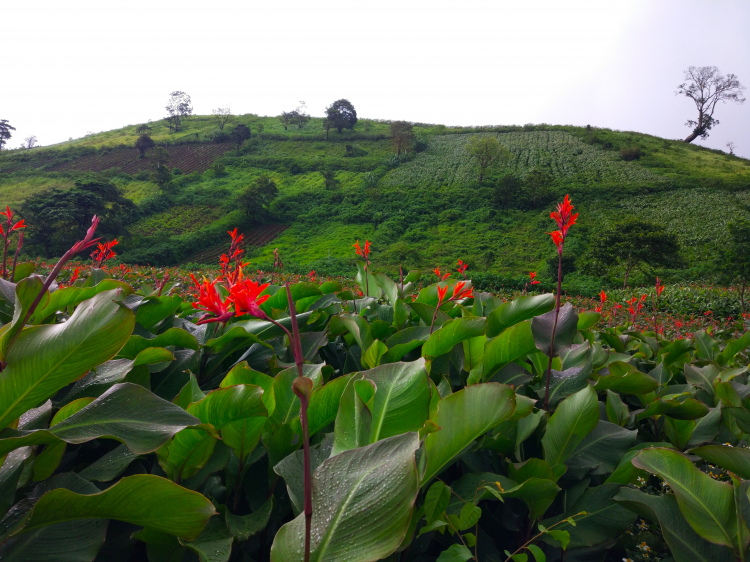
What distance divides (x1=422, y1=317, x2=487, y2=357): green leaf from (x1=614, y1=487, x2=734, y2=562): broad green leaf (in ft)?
1.35

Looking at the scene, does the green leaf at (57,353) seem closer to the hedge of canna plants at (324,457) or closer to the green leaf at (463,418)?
the hedge of canna plants at (324,457)

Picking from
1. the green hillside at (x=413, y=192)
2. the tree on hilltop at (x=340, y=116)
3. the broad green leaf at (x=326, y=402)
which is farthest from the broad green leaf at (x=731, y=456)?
the tree on hilltop at (x=340, y=116)

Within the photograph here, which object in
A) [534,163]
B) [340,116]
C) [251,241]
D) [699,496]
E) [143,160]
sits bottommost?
[251,241]

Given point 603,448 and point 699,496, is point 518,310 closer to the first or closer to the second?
point 603,448

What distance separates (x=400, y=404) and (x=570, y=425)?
36 centimetres

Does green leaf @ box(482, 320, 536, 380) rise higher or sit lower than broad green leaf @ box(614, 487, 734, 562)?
higher

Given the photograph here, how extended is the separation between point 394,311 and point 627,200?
37.7 metres

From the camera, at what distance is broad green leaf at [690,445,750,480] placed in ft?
2.18

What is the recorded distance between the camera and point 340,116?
186ft

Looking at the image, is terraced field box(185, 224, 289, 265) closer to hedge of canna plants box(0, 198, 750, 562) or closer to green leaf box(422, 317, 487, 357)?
green leaf box(422, 317, 487, 357)

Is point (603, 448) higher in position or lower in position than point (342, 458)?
lower

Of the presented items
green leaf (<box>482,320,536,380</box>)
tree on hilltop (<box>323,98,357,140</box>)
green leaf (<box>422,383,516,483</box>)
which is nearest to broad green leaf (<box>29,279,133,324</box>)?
green leaf (<box>422,383,516,483</box>)

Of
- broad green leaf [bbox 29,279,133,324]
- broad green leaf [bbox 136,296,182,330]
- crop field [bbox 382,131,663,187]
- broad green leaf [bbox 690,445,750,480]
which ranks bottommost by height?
broad green leaf [bbox 690,445,750,480]

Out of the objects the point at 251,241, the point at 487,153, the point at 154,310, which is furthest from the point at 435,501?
the point at 487,153
